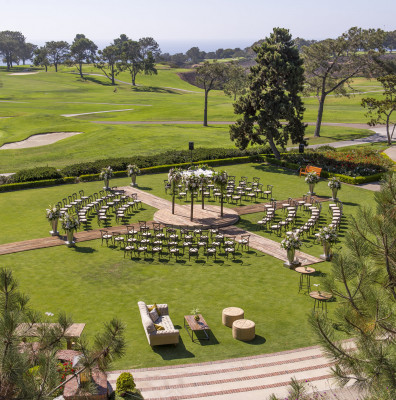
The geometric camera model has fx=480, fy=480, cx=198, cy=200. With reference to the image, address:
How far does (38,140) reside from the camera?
214 feet

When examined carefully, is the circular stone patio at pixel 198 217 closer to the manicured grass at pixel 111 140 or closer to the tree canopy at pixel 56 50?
the manicured grass at pixel 111 140

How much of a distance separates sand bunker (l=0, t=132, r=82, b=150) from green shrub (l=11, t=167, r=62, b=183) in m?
19.4

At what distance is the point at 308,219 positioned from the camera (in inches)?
1319

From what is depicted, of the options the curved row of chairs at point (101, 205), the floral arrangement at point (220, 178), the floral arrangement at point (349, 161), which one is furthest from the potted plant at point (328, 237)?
the floral arrangement at point (349, 161)

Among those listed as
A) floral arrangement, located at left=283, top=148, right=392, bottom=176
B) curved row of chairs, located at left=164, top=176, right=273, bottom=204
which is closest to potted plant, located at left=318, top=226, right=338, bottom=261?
curved row of chairs, located at left=164, top=176, right=273, bottom=204

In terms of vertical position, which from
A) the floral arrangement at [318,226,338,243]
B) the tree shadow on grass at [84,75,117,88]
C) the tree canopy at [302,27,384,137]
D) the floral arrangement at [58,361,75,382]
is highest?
the tree canopy at [302,27,384,137]

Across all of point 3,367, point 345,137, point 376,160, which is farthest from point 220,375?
point 345,137

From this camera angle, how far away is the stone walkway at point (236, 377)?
15180 millimetres

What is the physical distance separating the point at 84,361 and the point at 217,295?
13.8 metres

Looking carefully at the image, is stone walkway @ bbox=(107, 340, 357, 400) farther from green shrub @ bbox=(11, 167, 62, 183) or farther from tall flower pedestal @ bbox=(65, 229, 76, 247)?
green shrub @ bbox=(11, 167, 62, 183)

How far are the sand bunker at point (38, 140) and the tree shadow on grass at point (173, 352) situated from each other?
49477 millimetres

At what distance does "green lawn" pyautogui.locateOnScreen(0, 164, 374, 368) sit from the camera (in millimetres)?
18734

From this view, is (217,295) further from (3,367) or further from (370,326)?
(3,367)

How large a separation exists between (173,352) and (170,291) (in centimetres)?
512
